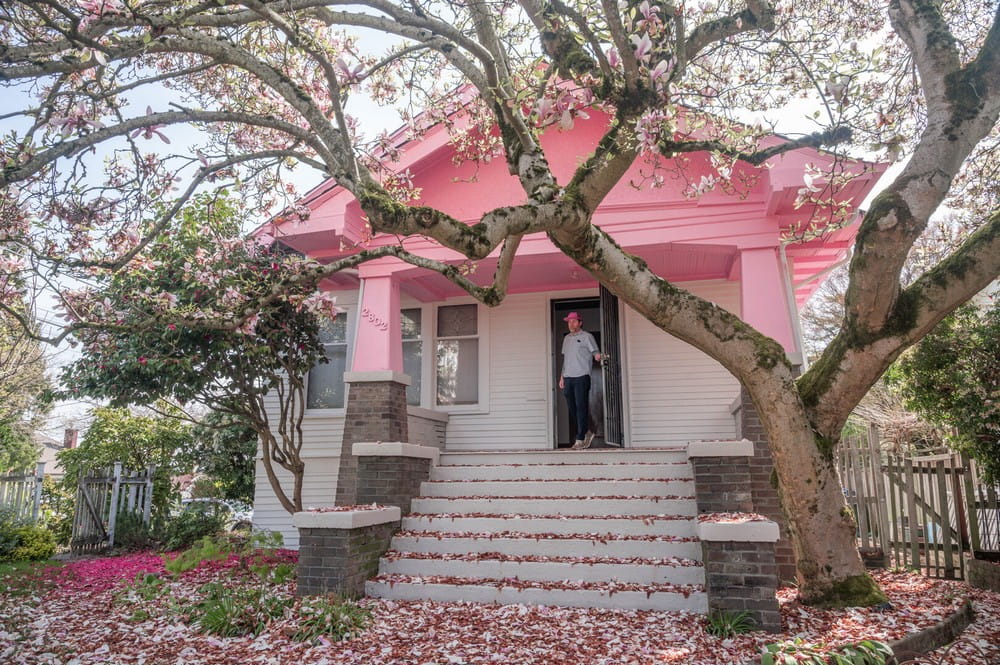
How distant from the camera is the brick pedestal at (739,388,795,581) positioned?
6.32 m

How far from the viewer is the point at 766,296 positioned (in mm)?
7773

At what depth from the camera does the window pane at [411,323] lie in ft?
35.9

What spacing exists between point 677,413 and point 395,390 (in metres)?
4.13

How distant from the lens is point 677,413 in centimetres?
955

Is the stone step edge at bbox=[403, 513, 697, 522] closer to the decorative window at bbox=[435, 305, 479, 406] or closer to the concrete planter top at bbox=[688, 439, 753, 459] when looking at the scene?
the concrete planter top at bbox=[688, 439, 753, 459]

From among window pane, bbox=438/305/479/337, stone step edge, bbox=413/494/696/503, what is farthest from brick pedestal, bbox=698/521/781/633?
window pane, bbox=438/305/479/337

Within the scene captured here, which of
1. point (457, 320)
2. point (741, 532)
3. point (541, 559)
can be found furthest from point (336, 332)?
point (741, 532)

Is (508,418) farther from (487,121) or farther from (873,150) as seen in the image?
(873,150)

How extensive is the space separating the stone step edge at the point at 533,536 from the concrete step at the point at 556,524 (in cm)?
5

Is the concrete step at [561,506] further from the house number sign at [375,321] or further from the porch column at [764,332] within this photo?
the house number sign at [375,321]

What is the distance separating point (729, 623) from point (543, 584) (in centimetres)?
161

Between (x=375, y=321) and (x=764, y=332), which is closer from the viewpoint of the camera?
(x=764, y=332)

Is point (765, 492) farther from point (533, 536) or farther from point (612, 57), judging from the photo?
point (612, 57)

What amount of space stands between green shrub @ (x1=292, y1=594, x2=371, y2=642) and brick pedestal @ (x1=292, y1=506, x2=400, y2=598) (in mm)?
407
